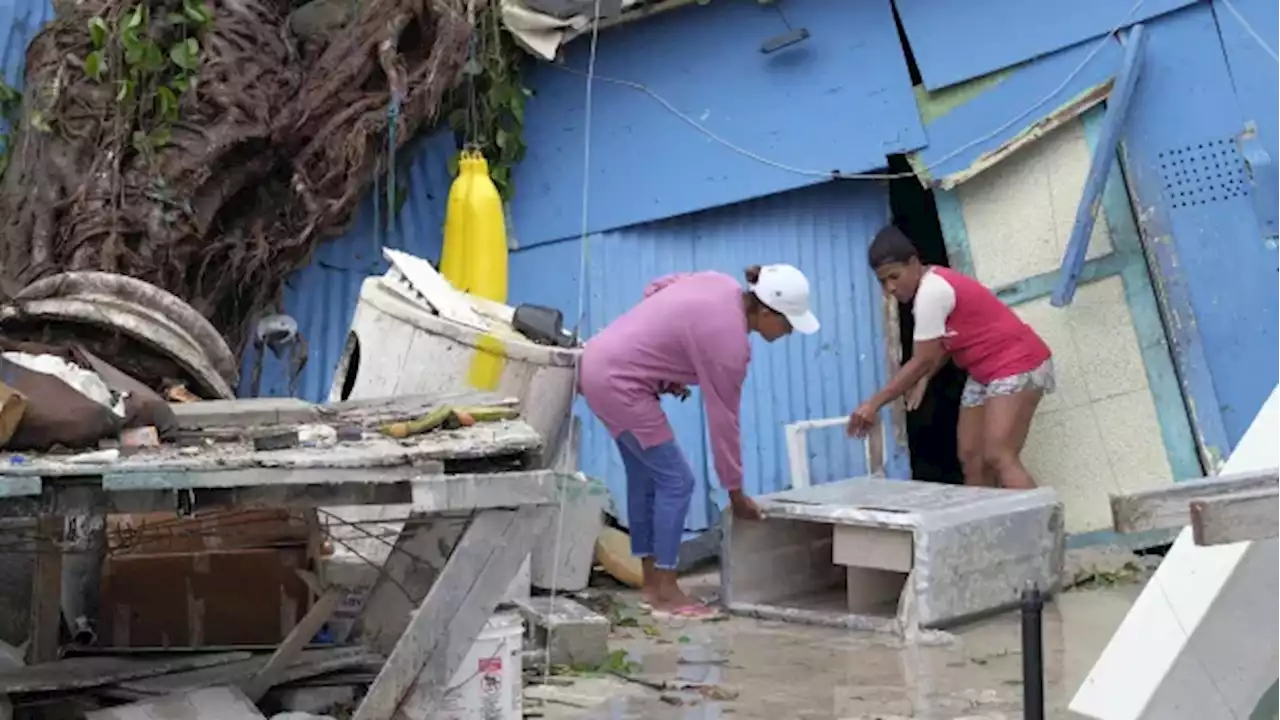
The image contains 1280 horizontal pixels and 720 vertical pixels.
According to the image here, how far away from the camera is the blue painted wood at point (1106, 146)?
7.48 metres

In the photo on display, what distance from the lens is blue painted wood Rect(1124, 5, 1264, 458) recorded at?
741cm

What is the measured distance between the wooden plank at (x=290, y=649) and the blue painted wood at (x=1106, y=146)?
13.4 feet

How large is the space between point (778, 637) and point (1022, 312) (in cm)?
254

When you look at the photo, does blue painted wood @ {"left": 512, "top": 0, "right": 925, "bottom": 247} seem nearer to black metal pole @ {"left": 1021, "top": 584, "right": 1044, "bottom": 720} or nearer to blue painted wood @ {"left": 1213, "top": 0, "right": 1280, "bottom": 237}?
blue painted wood @ {"left": 1213, "top": 0, "right": 1280, "bottom": 237}

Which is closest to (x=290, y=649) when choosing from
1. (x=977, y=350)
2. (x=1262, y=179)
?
(x=977, y=350)

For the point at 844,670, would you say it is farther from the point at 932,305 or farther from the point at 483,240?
the point at 483,240

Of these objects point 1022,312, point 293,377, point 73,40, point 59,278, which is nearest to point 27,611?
point 59,278

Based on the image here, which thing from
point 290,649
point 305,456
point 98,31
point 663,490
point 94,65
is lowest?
point 290,649

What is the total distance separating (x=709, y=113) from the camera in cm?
823

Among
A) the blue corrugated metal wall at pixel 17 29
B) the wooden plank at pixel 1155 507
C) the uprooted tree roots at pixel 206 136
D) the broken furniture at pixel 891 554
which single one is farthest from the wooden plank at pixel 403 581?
the blue corrugated metal wall at pixel 17 29

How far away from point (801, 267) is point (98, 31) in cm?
359

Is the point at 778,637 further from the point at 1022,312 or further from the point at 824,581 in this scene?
the point at 1022,312

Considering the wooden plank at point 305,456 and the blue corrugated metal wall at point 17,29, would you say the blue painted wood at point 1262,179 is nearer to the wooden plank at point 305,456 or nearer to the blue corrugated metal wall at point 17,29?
the wooden plank at point 305,456

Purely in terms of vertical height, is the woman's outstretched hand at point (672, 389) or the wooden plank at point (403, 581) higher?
the woman's outstretched hand at point (672, 389)
